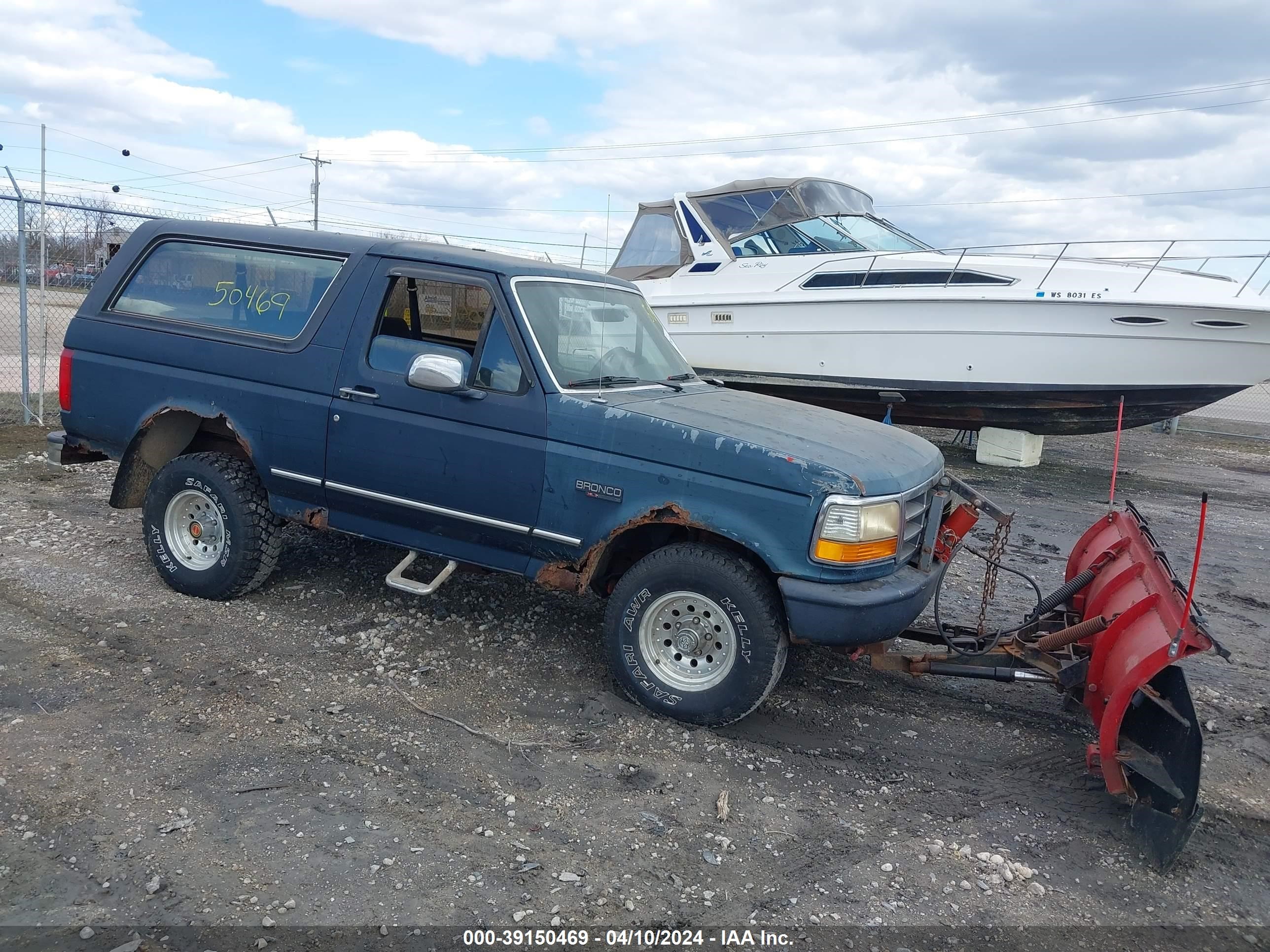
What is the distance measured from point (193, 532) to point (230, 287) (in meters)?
1.45

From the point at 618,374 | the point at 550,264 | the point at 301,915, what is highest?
the point at 550,264

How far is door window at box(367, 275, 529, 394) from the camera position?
15.0 feet

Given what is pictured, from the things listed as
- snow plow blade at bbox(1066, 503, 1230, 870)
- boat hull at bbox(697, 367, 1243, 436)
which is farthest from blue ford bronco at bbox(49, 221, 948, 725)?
boat hull at bbox(697, 367, 1243, 436)

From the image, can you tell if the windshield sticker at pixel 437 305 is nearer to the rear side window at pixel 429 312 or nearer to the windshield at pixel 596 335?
the rear side window at pixel 429 312

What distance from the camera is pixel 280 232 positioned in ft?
17.3

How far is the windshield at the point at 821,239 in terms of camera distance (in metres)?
12.0

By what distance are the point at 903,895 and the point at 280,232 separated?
466cm

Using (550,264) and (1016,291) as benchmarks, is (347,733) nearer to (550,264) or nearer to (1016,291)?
(550,264)

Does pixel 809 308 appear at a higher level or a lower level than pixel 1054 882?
higher

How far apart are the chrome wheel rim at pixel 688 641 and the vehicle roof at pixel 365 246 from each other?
1.89 m

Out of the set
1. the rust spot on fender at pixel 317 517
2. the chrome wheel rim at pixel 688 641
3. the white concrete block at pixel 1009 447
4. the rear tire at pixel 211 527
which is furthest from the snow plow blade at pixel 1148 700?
the white concrete block at pixel 1009 447

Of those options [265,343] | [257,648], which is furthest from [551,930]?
[265,343]

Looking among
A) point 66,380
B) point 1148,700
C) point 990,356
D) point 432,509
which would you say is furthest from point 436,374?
point 990,356

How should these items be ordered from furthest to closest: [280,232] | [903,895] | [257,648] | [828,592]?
[280,232]
[257,648]
[828,592]
[903,895]
